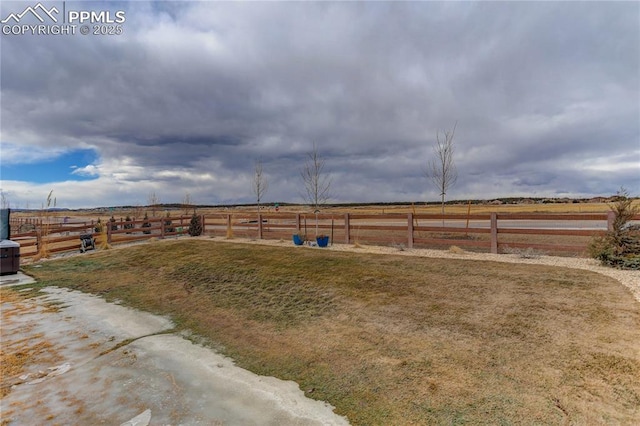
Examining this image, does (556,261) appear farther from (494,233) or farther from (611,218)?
(494,233)

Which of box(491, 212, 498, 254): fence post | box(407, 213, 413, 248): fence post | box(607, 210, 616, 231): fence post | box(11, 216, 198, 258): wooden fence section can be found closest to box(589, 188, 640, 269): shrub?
box(607, 210, 616, 231): fence post

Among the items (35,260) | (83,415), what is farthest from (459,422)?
(35,260)

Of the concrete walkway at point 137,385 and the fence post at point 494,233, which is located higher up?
the fence post at point 494,233

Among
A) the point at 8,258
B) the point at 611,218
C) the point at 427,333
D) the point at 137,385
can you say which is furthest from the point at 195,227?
the point at 611,218

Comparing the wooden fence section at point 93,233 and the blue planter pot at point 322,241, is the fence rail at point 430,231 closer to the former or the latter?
the wooden fence section at point 93,233

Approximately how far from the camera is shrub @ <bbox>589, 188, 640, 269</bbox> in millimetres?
7855

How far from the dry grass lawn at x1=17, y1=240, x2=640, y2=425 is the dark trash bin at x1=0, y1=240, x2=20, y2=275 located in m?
4.87

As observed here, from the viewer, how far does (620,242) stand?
806 centimetres

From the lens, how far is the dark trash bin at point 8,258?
38.7 ft

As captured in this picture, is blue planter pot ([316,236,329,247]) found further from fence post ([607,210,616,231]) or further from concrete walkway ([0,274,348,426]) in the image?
fence post ([607,210,616,231])

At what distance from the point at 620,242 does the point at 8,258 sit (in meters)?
18.3

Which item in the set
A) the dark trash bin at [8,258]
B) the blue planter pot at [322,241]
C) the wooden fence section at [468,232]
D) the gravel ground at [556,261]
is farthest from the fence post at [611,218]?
the dark trash bin at [8,258]

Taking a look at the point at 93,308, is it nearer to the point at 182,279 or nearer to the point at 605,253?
the point at 182,279

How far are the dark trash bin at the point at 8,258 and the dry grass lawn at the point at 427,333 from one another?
Answer: 4.87m
